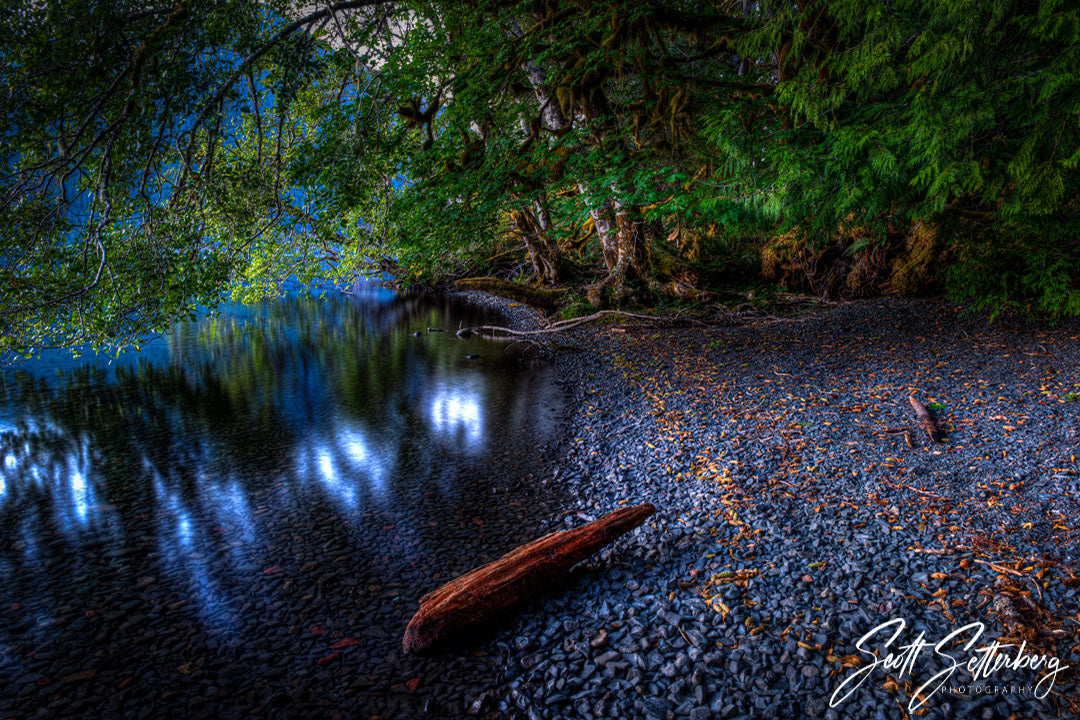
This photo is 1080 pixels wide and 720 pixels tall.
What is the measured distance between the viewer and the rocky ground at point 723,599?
3160mm

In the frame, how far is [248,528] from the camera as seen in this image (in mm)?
5914

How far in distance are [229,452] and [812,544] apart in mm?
8731

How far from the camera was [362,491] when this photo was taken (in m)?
6.80

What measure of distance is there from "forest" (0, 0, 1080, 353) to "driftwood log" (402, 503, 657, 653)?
5644mm

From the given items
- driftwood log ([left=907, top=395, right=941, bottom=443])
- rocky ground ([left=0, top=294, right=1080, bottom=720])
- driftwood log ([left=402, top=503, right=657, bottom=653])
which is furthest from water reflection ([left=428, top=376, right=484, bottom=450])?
driftwood log ([left=907, top=395, right=941, bottom=443])

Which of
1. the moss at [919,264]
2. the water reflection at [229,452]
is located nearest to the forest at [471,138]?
the water reflection at [229,452]

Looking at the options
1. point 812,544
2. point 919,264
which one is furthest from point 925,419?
point 919,264

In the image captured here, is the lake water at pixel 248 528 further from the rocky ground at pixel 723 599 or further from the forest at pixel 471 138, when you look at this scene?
the forest at pixel 471 138

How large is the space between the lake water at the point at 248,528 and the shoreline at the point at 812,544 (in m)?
0.82

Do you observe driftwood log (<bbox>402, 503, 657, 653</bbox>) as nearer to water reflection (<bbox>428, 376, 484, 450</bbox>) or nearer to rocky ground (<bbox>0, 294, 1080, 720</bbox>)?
rocky ground (<bbox>0, 294, 1080, 720</bbox>)

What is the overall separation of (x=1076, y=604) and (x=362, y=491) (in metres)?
6.77

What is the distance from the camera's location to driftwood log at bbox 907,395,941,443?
561 cm

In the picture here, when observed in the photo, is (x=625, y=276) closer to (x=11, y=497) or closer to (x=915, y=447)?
(x=915, y=447)

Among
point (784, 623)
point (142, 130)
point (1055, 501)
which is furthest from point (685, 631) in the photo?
point (142, 130)
